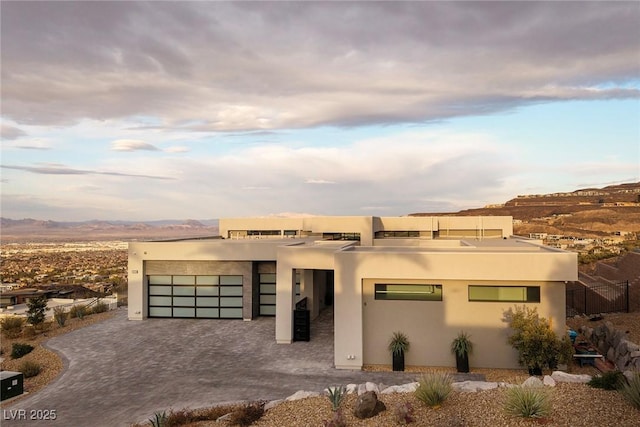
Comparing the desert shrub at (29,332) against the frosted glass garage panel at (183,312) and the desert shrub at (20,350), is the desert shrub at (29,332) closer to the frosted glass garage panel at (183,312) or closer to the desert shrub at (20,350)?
the desert shrub at (20,350)

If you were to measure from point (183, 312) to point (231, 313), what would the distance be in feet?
8.66

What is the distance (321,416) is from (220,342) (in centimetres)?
1015

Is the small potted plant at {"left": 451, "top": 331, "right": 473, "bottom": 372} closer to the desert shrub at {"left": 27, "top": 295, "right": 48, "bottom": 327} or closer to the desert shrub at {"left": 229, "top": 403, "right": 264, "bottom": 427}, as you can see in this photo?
the desert shrub at {"left": 229, "top": 403, "right": 264, "bottom": 427}

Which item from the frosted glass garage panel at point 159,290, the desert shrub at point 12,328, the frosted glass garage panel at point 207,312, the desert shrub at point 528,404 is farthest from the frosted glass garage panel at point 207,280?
the desert shrub at point 528,404

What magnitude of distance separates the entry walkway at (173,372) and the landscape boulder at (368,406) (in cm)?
378

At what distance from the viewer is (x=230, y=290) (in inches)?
924

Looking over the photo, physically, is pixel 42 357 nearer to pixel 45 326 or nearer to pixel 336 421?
pixel 45 326

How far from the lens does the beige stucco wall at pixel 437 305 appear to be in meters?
14.4

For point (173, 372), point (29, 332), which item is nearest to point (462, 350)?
point (173, 372)

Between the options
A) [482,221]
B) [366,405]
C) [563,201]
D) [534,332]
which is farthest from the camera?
[563,201]

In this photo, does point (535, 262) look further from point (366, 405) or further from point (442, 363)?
point (366, 405)

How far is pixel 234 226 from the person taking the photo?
39.1m

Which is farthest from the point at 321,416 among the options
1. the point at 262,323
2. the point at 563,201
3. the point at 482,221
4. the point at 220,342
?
the point at 563,201

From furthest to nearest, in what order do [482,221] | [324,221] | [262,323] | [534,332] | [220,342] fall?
[482,221] < [324,221] < [262,323] < [220,342] < [534,332]
